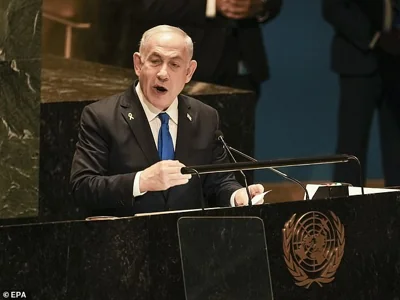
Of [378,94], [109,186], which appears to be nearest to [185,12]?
[378,94]

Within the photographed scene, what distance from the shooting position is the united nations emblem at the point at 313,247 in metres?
4.59

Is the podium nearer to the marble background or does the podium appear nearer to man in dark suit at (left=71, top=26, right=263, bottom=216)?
man in dark suit at (left=71, top=26, right=263, bottom=216)

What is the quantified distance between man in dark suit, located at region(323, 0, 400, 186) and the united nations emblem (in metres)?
3.21

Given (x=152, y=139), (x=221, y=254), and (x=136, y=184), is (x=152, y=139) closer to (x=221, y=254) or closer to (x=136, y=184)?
(x=136, y=184)

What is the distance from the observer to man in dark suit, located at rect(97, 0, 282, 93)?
23.6 ft

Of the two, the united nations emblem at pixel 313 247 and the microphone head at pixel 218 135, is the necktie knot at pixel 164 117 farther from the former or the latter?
the united nations emblem at pixel 313 247

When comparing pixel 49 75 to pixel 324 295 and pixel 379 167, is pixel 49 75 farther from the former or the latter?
pixel 324 295

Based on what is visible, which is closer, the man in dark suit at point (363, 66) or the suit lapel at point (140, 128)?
the suit lapel at point (140, 128)

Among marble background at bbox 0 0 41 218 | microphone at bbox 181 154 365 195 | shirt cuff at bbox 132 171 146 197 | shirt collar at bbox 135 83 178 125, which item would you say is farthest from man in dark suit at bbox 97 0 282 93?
microphone at bbox 181 154 365 195

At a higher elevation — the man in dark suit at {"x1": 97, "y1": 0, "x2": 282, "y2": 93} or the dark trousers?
the man in dark suit at {"x1": 97, "y1": 0, "x2": 282, "y2": 93}

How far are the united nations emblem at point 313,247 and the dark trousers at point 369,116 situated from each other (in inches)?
125

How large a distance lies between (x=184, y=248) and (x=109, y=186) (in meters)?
0.56

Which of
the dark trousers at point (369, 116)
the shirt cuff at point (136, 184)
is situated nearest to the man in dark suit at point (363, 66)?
the dark trousers at point (369, 116)

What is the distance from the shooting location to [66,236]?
4.33 meters
